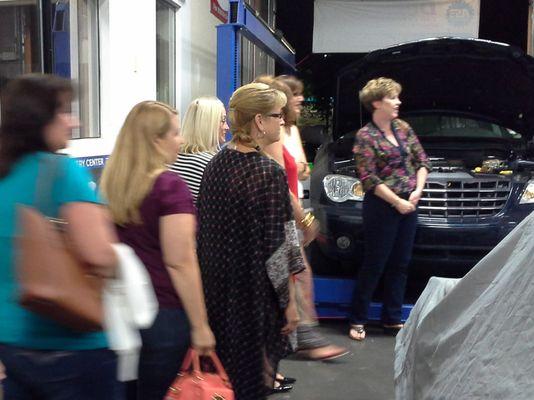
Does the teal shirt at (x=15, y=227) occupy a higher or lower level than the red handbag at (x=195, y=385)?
higher

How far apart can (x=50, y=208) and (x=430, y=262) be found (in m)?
4.09

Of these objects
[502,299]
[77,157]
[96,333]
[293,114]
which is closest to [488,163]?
[293,114]

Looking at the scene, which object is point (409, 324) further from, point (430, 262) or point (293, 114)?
point (430, 262)

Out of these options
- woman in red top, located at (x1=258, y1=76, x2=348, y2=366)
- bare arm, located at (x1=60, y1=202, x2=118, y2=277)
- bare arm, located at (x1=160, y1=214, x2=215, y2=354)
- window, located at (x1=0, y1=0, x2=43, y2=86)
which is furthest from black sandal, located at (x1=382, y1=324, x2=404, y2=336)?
bare arm, located at (x1=60, y1=202, x2=118, y2=277)

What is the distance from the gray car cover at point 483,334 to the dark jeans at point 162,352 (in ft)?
3.01

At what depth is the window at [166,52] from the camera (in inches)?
261

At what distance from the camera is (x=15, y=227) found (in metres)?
1.77

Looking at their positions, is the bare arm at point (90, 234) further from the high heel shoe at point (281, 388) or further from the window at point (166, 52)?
the window at point (166, 52)

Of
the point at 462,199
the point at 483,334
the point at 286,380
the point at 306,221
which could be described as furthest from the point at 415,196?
the point at 483,334

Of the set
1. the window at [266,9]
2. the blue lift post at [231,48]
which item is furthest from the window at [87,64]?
the window at [266,9]

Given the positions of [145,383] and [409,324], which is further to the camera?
[409,324]

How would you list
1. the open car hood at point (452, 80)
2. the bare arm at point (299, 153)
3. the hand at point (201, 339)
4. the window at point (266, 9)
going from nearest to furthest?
the hand at point (201, 339) → the bare arm at point (299, 153) → the open car hood at point (452, 80) → the window at point (266, 9)

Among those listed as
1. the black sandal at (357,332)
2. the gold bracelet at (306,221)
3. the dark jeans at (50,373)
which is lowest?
the black sandal at (357,332)

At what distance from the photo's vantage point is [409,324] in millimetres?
3105
